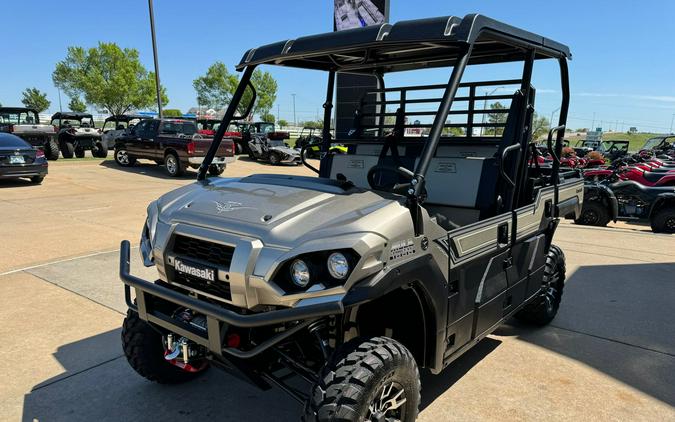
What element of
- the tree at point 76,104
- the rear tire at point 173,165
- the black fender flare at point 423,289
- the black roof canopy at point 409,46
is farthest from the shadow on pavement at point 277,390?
the tree at point 76,104

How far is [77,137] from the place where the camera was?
19359mm

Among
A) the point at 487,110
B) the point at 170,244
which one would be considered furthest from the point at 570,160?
the point at 170,244

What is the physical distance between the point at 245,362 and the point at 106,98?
55464mm

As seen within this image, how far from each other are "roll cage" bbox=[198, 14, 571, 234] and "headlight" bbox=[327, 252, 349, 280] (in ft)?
1.57

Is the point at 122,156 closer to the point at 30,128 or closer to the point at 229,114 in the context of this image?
the point at 30,128

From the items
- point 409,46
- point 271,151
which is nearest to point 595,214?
point 409,46

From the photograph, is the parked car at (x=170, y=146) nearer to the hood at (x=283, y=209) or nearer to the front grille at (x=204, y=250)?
the hood at (x=283, y=209)

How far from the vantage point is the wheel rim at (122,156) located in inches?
693

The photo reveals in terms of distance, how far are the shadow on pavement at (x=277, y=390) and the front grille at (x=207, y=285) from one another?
0.93 metres

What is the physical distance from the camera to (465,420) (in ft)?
9.20

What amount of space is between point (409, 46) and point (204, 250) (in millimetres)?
1677

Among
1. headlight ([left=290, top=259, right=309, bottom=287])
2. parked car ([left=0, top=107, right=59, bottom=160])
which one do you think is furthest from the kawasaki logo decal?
parked car ([left=0, top=107, right=59, bottom=160])

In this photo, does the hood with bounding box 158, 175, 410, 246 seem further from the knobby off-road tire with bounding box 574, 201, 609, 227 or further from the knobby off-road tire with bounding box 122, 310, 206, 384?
the knobby off-road tire with bounding box 574, 201, 609, 227

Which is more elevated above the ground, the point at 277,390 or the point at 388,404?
the point at 388,404
